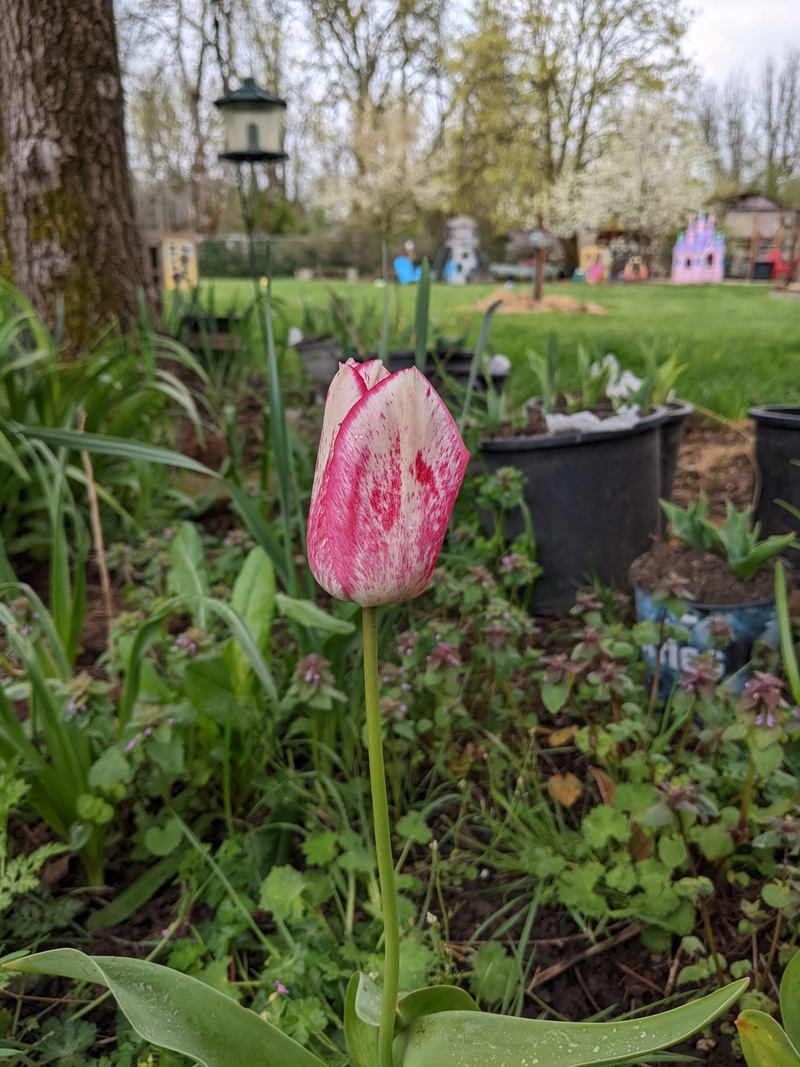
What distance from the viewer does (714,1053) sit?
0.77 m

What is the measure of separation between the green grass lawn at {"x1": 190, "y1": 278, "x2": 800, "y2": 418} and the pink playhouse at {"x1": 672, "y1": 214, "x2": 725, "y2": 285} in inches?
45.5

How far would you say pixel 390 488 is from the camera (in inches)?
16.8

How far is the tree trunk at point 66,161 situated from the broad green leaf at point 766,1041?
2.49 m

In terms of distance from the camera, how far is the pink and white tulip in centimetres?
41

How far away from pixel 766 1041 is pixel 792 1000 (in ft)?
0.15

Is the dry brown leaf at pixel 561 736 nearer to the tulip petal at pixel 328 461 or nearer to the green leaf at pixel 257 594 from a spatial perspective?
the green leaf at pixel 257 594

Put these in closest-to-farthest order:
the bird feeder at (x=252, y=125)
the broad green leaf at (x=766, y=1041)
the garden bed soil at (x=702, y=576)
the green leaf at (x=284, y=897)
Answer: the broad green leaf at (x=766, y=1041) → the green leaf at (x=284, y=897) → the garden bed soil at (x=702, y=576) → the bird feeder at (x=252, y=125)

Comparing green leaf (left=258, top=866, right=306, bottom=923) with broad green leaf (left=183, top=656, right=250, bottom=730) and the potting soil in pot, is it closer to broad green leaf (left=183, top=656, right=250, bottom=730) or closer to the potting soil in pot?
broad green leaf (left=183, top=656, right=250, bottom=730)

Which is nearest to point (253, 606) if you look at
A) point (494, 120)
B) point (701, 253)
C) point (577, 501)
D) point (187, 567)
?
point (187, 567)

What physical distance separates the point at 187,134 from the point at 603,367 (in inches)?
589

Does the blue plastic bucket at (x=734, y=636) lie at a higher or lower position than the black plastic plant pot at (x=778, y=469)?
lower

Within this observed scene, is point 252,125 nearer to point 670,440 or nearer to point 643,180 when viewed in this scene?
point 670,440

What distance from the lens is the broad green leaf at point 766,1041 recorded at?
52cm

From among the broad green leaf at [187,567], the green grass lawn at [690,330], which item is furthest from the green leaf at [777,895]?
the green grass lawn at [690,330]
